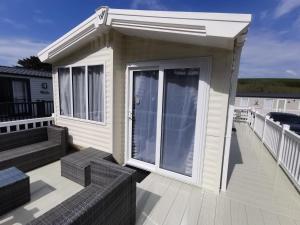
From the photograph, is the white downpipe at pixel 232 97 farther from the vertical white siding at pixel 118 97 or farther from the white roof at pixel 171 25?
the vertical white siding at pixel 118 97

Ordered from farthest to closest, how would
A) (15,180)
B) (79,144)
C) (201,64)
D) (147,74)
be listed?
(79,144), (147,74), (201,64), (15,180)

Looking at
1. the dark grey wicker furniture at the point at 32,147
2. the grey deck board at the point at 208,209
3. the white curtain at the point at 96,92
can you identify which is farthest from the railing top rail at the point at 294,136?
the dark grey wicker furniture at the point at 32,147

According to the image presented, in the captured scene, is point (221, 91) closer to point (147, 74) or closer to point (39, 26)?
point (147, 74)

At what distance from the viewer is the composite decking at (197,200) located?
2033mm

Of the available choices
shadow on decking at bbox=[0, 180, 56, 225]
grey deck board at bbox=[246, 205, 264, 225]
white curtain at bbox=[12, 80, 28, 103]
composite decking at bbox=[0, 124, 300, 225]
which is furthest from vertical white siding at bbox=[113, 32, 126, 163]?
white curtain at bbox=[12, 80, 28, 103]

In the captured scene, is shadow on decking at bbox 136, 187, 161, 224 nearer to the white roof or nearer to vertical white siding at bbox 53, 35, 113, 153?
vertical white siding at bbox 53, 35, 113, 153

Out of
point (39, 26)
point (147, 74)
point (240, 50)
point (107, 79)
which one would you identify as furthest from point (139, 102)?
point (39, 26)

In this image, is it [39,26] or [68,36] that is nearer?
[68,36]

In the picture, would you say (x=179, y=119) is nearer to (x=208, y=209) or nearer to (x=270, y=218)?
(x=208, y=209)

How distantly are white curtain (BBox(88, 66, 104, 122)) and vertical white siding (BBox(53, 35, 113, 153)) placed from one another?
15 centimetres

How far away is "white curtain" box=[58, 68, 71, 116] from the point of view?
4.09m

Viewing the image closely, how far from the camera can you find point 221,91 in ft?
7.79

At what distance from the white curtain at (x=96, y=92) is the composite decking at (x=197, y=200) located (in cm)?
137

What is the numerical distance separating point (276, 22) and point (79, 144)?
7.47 meters
